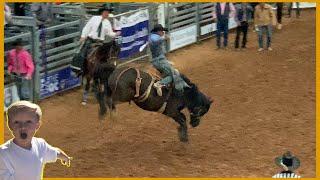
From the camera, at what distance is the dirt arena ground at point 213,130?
30.8 ft

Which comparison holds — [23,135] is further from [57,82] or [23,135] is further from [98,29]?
[57,82]

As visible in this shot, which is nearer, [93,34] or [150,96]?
[150,96]

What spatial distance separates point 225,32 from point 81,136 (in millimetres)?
8250

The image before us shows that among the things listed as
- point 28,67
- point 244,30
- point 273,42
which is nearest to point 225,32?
point 244,30

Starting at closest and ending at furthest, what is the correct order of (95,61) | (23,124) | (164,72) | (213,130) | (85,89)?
1. (23,124)
2. (164,72)
3. (213,130)
4. (95,61)
5. (85,89)

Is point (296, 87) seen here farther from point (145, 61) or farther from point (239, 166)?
point (239, 166)

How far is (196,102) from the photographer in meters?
10.4

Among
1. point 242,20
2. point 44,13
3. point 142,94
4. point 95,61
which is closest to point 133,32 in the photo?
point 44,13

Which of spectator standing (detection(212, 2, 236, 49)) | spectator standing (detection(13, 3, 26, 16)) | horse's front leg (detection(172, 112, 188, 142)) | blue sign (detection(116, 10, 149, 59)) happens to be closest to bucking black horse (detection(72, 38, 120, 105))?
horse's front leg (detection(172, 112, 188, 142))

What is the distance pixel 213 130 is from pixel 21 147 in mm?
7737

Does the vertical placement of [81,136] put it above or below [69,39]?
below

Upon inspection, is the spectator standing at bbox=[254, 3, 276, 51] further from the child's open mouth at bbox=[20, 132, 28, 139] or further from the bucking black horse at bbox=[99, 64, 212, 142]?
the child's open mouth at bbox=[20, 132, 28, 139]

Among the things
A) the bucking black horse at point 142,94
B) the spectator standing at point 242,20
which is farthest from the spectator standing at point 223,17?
the bucking black horse at point 142,94

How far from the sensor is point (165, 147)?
10289 mm
